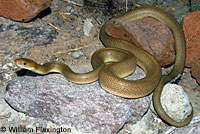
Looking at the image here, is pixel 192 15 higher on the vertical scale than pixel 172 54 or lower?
higher

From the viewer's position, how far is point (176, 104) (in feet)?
23.0

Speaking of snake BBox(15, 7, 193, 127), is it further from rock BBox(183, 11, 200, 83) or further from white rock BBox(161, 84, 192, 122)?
rock BBox(183, 11, 200, 83)

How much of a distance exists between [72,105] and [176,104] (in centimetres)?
278

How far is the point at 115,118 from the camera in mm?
6348

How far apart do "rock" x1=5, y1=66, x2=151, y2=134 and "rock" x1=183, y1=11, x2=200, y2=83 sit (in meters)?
3.07

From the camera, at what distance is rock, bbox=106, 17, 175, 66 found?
800cm

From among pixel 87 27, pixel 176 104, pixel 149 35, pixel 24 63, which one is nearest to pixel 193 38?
pixel 149 35

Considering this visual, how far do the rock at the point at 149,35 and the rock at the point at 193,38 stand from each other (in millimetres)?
652

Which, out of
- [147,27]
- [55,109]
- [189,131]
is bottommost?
[189,131]

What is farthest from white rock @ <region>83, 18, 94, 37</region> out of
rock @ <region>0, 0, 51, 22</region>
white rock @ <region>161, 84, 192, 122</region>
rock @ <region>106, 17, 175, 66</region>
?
white rock @ <region>161, 84, 192, 122</region>

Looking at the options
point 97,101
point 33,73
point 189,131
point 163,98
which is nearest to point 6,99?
point 33,73

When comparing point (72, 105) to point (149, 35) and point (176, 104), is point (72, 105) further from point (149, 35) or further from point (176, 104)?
point (149, 35)

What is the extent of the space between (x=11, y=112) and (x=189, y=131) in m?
4.44

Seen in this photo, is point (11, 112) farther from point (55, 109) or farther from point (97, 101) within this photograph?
point (97, 101)
